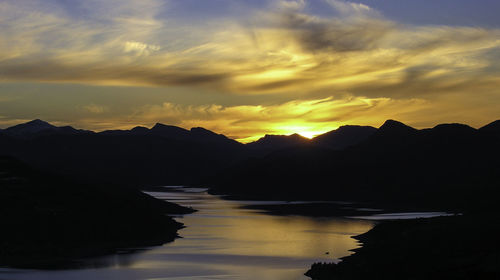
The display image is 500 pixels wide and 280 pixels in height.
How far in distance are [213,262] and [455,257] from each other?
3725 centimetres

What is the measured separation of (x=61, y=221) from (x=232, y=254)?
40.0 metres

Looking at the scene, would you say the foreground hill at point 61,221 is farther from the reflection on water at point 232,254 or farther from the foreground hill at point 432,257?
the foreground hill at point 432,257

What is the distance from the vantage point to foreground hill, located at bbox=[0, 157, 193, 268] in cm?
11169

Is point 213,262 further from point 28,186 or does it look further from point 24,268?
point 28,186

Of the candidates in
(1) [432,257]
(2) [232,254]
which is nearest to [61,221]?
(2) [232,254]

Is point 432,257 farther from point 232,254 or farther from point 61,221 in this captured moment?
point 61,221

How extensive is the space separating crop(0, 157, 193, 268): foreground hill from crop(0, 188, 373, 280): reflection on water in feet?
24.7

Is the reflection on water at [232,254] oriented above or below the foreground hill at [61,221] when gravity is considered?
below

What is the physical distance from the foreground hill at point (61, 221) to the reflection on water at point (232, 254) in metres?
7.54

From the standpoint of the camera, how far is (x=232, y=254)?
355 ft

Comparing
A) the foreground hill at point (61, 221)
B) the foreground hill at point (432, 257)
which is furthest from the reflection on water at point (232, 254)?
the foreground hill at point (432, 257)

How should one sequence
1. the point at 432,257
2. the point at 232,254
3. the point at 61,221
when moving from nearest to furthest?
the point at 432,257 < the point at 232,254 < the point at 61,221

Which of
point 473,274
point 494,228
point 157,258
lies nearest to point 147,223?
point 157,258

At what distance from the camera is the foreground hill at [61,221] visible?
112 meters
